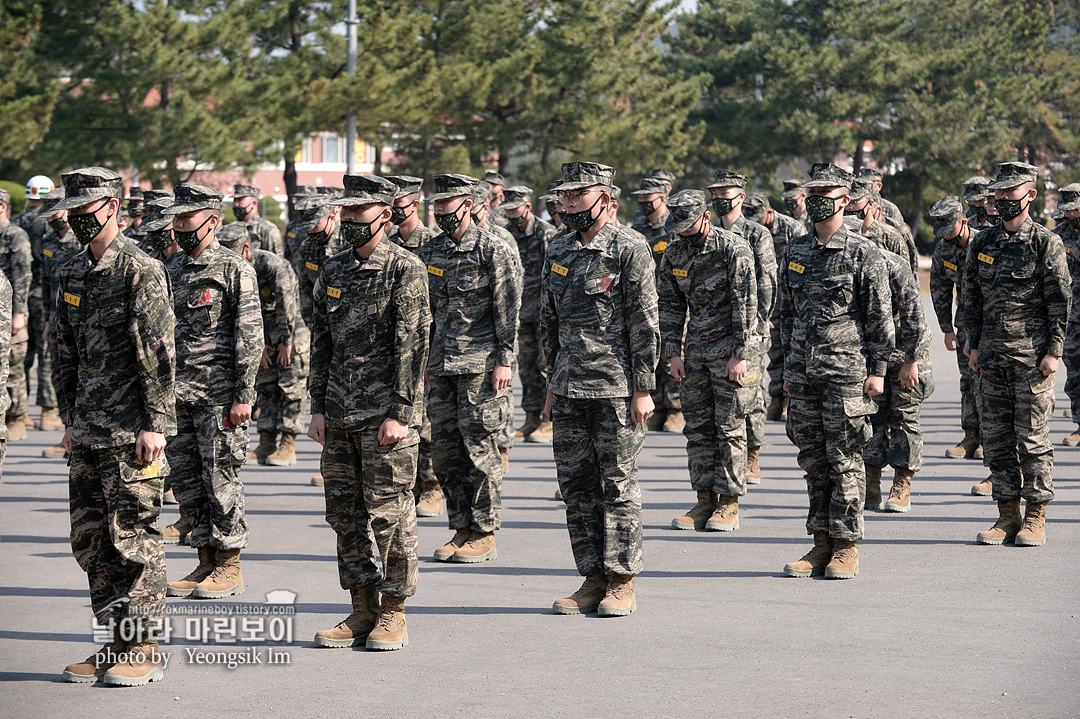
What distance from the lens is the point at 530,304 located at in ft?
46.4

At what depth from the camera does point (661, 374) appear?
15156mm

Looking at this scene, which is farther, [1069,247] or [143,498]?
[1069,247]

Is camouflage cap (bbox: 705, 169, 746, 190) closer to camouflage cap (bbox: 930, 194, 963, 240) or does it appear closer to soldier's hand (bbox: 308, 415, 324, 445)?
camouflage cap (bbox: 930, 194, 963, 240)

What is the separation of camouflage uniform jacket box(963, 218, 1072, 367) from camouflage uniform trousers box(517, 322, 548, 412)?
19.1 feet

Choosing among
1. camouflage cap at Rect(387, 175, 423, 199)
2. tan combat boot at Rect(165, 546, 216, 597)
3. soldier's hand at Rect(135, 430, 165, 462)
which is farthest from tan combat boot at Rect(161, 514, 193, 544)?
soldier's hand at Rect(135, 430, 165, 462)

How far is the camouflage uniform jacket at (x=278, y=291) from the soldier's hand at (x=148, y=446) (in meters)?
4.74

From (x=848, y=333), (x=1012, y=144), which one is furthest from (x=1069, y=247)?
(x=1012, y=144)

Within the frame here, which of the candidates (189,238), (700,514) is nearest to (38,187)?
(189,238)

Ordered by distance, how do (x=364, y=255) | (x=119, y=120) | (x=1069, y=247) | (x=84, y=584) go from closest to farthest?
(x=364, y=255)
(x=84, y=584)
(x=1069, y=247)
(x=119, y=120)

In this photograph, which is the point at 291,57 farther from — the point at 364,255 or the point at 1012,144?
the point at 364,255

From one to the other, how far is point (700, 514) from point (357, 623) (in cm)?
380

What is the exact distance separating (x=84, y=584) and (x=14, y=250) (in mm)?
5881

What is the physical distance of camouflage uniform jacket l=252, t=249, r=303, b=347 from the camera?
36.4ft

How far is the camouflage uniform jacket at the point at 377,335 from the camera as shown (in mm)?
6723
